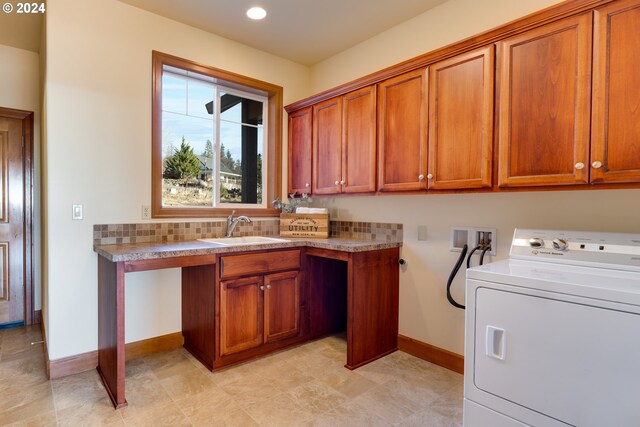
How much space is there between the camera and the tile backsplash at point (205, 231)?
2.53m

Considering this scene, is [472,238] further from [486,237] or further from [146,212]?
[146,212]

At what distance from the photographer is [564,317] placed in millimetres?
1351

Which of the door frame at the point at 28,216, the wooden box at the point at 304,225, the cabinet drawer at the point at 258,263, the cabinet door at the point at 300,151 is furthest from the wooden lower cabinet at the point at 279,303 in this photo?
the door frame at the point at 28,216

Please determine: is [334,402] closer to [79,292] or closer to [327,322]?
[327,322]

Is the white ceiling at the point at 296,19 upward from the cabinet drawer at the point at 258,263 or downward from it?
upward

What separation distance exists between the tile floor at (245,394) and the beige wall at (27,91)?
1050 mm

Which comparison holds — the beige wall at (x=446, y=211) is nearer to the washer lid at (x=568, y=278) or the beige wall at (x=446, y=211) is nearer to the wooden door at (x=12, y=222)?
the washer lid at (x=568, y=278)

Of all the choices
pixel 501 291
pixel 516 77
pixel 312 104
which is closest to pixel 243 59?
pixel 312 104

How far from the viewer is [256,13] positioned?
2695mm

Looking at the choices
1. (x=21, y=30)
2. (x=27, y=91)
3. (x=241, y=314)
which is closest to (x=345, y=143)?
(x=241, y=314)

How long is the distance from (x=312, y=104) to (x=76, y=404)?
9.16 feet

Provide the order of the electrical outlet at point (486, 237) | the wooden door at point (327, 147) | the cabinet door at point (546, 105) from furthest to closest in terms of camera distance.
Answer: the wooden door at point (327, 147) → the electrical outlet at point (486, 237) → the cabinet door at point (546, 105)

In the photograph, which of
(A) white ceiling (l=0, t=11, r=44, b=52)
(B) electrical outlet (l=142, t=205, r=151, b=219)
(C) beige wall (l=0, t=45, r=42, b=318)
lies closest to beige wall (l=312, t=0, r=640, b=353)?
(B) electrical outlet (l=142, t=205, r=151, b=219)

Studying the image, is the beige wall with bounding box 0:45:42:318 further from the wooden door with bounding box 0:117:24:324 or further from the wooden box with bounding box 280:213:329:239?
the wooden box with bounding box 280:213:329:239
